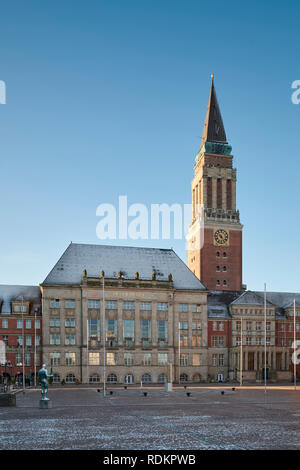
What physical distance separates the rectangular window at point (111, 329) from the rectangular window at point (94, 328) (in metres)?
1.67

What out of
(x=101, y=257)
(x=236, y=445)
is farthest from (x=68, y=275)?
(x=236, y=445)

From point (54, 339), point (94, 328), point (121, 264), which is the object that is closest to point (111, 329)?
point (94, 328)

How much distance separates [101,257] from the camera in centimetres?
9869

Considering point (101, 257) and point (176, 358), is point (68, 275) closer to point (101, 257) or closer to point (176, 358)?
point (101, 257)

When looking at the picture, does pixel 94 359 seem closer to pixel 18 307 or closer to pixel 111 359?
pixel 111 359

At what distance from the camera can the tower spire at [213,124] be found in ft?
412

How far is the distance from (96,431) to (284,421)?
399 inches

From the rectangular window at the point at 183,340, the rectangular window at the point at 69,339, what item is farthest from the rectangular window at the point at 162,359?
the rectangular window at the point at 69,339

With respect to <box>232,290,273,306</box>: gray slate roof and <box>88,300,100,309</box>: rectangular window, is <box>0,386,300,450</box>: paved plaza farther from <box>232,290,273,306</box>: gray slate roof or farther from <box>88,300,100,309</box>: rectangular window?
<box>232,290,273,306</box>: gray slate roof

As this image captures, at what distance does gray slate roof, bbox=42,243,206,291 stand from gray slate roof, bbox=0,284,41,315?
6.97 meters

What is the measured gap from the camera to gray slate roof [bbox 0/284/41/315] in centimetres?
9394

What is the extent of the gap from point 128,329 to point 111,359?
577cm

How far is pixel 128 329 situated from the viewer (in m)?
93.8
